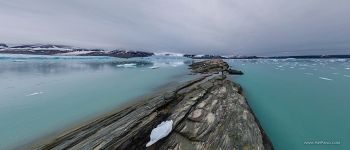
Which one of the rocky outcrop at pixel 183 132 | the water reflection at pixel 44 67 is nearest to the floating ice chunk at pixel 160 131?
the rocky outcrop at pixel 183 132

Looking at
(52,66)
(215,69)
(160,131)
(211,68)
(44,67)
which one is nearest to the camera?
(160,131)

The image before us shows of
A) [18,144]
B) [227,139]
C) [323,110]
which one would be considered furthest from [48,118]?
[323,110]

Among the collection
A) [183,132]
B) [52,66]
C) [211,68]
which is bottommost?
[52,66]

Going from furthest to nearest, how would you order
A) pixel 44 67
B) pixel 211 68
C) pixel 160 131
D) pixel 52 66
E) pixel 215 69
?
pixel 52 66 → pixel 44 67 → pixel 211 68 → pixel 215 69 → pixel 160 131

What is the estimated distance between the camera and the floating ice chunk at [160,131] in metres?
4.80

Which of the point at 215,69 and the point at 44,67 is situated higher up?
the point at 215,69

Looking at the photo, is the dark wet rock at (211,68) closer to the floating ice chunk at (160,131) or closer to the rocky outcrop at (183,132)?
the rocky outcrop at (183,132)

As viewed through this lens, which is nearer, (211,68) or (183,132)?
(183,132)

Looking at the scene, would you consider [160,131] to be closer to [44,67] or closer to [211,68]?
[211,68]

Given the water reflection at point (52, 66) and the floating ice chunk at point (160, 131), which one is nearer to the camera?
the floating ice chunk at point (160, 131)

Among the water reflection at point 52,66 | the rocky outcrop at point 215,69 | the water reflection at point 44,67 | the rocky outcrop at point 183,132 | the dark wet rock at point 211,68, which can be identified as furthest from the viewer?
the dark wet rock at point 211,68

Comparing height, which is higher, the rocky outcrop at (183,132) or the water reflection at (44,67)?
the rocky outcrop at (183,132)

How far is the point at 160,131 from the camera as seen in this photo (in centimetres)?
515

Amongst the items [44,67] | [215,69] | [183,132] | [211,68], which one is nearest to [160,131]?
[183,132]
